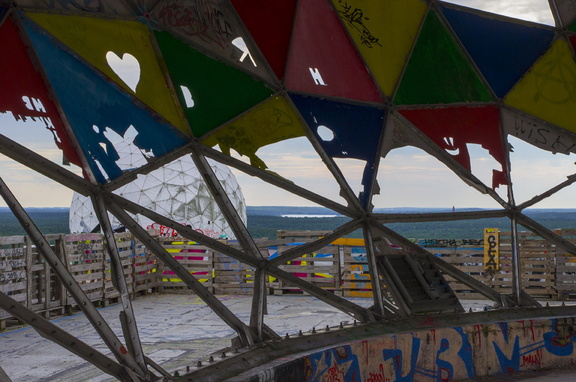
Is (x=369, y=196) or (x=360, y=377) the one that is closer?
(x=360, y=377)

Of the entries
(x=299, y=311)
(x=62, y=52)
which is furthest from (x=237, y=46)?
(x=299, y=311)

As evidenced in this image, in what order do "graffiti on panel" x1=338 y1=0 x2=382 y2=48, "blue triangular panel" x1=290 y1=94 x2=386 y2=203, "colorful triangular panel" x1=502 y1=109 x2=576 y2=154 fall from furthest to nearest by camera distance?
"colorful triangular panel" x1=502 y1=109 x2=576 y2=154, "blue triangular panel" x1=290 y1=94 x2=386 y2=203, "graffiti on panel" x1=338 y1=0 x2=382 y2=48

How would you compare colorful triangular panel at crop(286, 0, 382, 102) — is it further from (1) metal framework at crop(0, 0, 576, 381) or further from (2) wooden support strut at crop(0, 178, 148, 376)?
(2) wooden support strut at crop(0, 178, 148, 376)

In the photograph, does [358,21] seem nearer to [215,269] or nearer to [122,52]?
[122,52]

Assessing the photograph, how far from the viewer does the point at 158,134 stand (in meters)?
9.70

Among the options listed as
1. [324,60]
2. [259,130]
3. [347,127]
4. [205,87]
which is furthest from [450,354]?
[205,87]

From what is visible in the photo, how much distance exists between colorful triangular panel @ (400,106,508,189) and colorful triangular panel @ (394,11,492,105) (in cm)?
19

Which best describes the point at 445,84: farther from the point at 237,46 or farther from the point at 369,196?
the point at 237,46

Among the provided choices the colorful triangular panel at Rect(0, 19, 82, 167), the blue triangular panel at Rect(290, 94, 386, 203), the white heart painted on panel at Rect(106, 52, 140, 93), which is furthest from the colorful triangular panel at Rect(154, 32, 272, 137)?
the colorful triangular panel at Rect(0, 19, 82, 167)

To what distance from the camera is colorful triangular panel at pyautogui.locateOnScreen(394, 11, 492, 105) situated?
10.9 meters

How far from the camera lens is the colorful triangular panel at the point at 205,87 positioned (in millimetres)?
9391

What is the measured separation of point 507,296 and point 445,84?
12.9ft

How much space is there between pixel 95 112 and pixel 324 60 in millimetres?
3532

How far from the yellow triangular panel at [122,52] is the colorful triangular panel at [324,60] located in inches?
74.4
